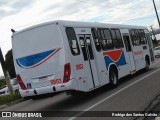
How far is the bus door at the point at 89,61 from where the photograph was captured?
538 inches

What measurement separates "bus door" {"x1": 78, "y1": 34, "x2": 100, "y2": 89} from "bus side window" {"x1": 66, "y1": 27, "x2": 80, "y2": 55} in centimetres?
45

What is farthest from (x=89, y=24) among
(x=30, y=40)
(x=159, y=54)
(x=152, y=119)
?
(x=159, y=54)

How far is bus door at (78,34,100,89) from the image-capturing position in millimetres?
13656

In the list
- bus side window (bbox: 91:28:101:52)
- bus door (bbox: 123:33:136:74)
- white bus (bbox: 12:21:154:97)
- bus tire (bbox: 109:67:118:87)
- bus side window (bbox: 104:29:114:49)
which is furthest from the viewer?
bus door (bbox: 123:33:136:74)

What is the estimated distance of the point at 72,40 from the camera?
1308 cm

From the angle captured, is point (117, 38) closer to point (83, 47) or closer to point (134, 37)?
point (134, 37)

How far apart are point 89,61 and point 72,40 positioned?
1.39 metres

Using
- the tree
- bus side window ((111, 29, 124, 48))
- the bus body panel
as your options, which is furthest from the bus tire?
the tree

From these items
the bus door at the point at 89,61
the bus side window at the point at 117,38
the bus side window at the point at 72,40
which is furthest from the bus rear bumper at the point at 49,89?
the bus side window at the point at 117,38

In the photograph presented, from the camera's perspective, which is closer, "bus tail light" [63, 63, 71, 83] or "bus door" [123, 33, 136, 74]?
"bus tail light" [63, 63, 71, 83]

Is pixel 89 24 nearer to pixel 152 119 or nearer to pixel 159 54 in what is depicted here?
pixel 152 119

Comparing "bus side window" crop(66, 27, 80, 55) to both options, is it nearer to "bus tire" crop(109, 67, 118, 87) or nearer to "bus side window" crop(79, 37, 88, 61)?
"bus side window" crop(79, 37, 88, 61)

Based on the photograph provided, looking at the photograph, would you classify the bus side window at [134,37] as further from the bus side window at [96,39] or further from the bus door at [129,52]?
the bus side window at [96,39]

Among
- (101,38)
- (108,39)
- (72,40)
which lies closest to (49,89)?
(72,40)
